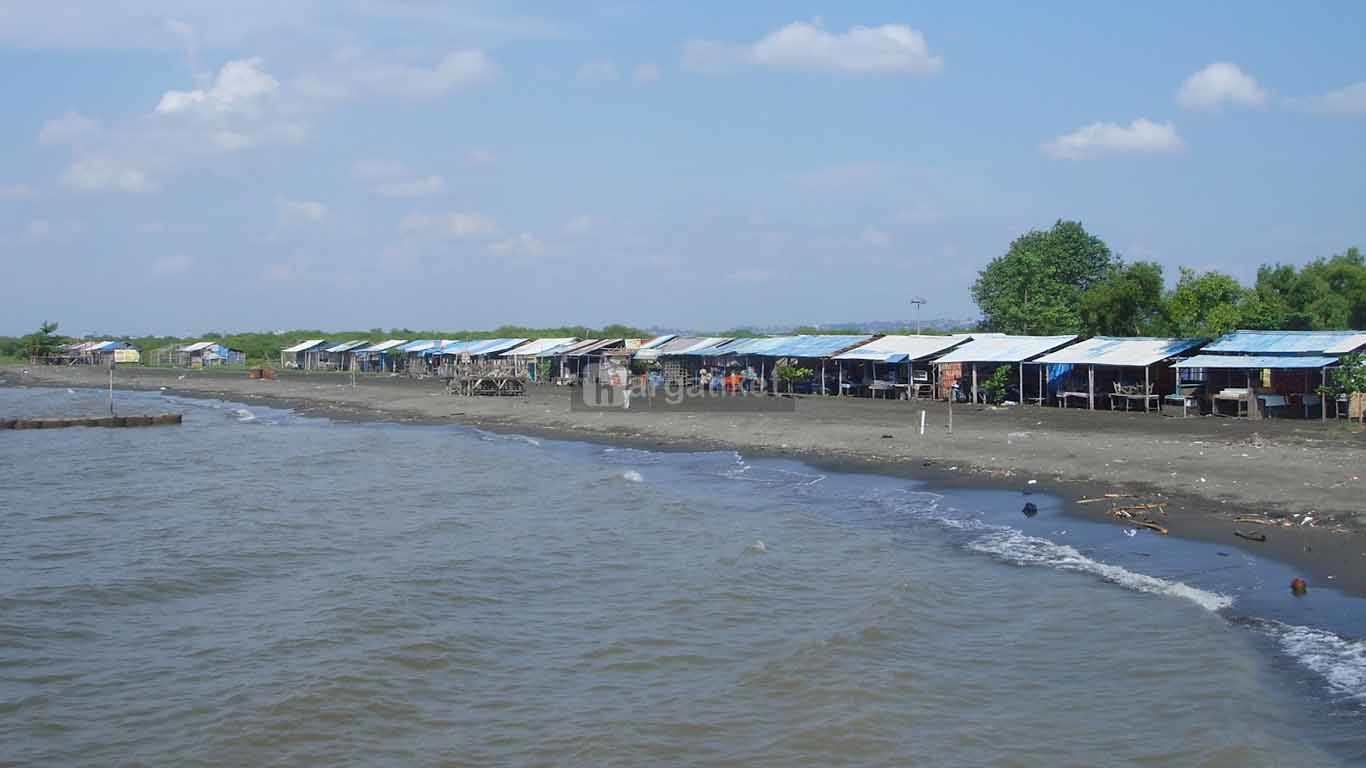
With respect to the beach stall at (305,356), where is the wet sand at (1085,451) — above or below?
below

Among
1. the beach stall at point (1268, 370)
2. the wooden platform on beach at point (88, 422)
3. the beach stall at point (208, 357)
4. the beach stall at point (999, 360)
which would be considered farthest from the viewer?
the beach stall at point (208, 357)

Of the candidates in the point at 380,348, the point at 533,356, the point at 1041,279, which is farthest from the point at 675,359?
the point at 380,348

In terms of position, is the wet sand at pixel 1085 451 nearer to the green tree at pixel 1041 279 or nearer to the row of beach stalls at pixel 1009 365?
the row of beach stalls at pixel 1009 365

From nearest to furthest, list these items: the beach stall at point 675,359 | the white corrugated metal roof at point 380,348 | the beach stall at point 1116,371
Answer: the beach stall at point 1116,371
the beach stall at point 675,359
the white corrugated metal roof at point 380,348

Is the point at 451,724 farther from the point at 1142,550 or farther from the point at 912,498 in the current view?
the point at 912,498

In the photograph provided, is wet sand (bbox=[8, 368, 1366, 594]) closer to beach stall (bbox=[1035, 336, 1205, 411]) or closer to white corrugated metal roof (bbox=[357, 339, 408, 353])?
beach stall (bbox=[1035, 336, 1205, 411])

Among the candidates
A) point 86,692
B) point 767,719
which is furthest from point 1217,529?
point 86,692

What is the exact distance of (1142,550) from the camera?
16.2 meters

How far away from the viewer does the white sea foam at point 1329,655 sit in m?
10.4

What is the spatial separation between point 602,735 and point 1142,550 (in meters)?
9.58

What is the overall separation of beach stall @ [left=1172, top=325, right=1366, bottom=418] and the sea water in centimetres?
1264

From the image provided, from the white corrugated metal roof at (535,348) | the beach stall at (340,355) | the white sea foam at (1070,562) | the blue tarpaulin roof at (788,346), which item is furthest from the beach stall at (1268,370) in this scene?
the beach stall at (340,355)

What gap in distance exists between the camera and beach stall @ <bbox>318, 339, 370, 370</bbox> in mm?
87312

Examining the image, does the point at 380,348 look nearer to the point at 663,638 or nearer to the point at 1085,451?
the point at 1085,451
